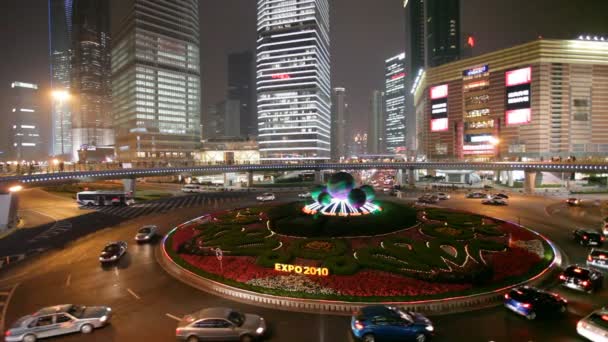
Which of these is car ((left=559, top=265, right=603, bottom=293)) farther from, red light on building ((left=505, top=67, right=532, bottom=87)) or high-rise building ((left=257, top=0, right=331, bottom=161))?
high-rise building ((left=257, top=0, right=331, bottom=161))

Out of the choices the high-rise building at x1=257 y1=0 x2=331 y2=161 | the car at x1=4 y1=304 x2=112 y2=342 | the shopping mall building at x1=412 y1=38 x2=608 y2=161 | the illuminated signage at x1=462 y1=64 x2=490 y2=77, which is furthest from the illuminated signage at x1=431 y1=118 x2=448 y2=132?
the car at x1=4 y1=304 x2=112 y2=342

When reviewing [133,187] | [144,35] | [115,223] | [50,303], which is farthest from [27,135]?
[50,303]

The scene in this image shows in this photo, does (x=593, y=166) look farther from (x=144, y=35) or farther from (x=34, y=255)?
(x=144, y=35)

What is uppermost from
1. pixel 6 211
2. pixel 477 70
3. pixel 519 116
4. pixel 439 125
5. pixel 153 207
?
pixel 477 70

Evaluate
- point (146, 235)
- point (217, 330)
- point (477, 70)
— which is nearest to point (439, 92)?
point (477, 70)

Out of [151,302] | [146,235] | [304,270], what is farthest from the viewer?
[146,235]

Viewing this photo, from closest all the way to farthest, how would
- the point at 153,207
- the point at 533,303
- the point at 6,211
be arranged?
the point at 533,303, the point at 6,211, the point at 153,207

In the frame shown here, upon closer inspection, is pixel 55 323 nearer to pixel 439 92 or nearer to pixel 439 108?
pixel 439 108
